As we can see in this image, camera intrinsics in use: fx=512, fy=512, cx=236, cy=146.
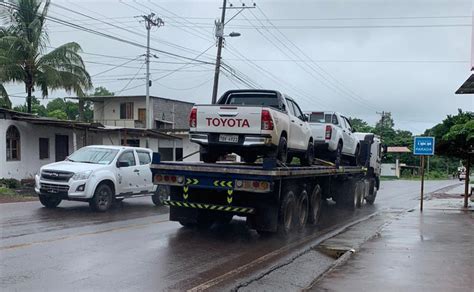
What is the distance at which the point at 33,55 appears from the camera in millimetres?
25547

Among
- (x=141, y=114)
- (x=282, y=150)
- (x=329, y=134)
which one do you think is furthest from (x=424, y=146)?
(x=141, y=114)

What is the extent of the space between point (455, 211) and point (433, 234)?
279 inches

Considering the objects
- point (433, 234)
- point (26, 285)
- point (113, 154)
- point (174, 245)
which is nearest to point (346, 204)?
point (433, 234)

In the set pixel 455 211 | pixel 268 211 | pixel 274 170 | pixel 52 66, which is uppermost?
pixel 52 66

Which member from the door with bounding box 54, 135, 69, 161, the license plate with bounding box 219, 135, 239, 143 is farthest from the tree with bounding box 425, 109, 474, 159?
the door with bounding box 54, 135, 69, 161

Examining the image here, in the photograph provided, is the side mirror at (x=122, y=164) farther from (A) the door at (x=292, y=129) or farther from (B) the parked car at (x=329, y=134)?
(B) the parked car at (x=329, y=134)

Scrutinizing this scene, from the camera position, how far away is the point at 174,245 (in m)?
9.41

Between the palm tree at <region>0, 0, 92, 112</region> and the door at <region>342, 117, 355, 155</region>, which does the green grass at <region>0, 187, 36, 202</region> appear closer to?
the palm tree at <region>0, 0, 92, 112</region>

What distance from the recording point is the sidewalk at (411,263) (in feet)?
21.9

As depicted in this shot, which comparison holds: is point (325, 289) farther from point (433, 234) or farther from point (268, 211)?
point (433, 234)

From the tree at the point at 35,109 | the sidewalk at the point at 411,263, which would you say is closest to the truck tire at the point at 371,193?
the sidewalk at the point at 411,263

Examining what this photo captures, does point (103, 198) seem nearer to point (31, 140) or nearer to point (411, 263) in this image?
point (411, 263)

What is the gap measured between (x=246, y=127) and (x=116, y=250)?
3.42 meters

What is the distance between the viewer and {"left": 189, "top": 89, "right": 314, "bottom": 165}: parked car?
1009 centimetres
